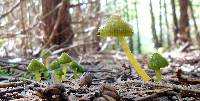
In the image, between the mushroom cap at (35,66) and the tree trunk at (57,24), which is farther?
the tree trunk at (57,24)

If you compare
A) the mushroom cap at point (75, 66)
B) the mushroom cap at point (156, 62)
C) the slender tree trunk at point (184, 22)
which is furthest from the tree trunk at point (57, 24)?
the slender tree trunk at point (184, 22)

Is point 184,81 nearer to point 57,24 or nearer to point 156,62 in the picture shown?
point 156,62

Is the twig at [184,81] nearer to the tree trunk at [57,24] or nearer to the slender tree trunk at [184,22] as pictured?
the tree trunk at [57,24]

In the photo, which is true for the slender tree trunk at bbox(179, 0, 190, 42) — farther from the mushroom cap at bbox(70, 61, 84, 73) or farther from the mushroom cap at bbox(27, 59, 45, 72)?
the mushroom cap at bbox(27, 59, 45, 72)

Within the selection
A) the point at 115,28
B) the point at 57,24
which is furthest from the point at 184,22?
the point at 115,28

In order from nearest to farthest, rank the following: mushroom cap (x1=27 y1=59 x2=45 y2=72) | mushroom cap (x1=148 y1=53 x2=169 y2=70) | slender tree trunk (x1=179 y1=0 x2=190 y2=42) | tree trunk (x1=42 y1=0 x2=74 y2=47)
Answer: mushroom cap (x1=148 y1=53 x2=169 y2=70)
mushroom cap (x1=27 y1=59 x2=45 y2=72)
tree trunk (x1=42 y1=0 x2=74 y2=47)
slender tree trunk (x1=179 y1=0 x2=190 y2=42)

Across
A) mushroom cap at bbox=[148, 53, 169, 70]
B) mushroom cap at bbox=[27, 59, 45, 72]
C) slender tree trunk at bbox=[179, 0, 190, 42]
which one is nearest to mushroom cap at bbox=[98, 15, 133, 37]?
mushroom cap at bbox=[148, 53, 169, 70]

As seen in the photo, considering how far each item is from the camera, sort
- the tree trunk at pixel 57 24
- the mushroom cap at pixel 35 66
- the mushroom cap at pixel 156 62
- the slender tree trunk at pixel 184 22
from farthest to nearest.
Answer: the slender tree trunk at pixel 184 22, the tree trunk at pixel 57 24, the mushroom cap at pixel 35 66, the mushroom cap at pixel 156 62
